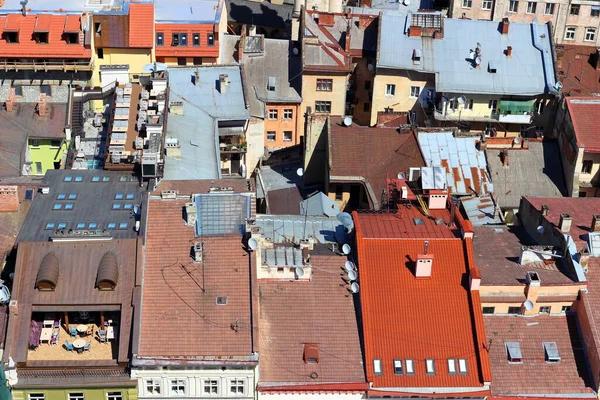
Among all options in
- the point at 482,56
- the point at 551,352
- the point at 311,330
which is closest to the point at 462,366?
the point at 551,352

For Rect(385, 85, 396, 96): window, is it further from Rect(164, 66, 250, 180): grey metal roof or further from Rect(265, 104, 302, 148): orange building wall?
Rect(164, 66, 250, 180): grey metal roof

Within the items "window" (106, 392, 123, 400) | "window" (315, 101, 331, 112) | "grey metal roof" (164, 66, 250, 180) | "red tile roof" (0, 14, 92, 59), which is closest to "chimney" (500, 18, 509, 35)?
"window" (315, 101, 331, 112)

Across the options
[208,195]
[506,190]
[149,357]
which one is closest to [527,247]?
[506,190]

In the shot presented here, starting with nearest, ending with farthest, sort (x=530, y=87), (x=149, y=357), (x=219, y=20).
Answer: (x=149, y=357) → (x=530, y=87) → (x=219, y=20)

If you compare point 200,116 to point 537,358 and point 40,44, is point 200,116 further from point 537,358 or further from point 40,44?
point 537,358

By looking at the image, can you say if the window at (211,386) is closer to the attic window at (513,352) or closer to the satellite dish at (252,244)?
the satellite dish at (252,244)

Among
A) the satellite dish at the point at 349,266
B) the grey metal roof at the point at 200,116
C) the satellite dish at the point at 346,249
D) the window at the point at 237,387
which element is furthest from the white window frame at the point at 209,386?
the grey metal roof at the point at 200,116

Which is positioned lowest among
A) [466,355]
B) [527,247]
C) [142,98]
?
[466,355]

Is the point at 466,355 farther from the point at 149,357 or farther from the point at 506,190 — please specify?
the point at 506,190
